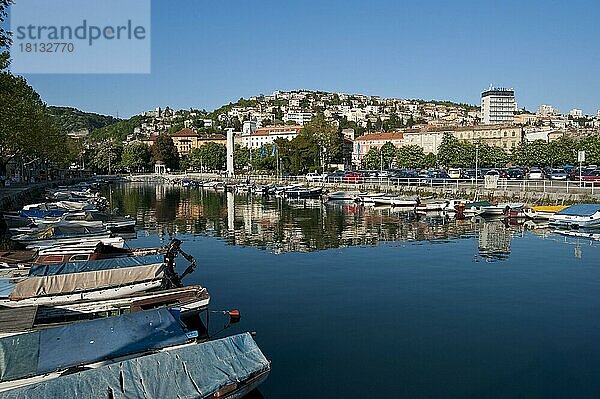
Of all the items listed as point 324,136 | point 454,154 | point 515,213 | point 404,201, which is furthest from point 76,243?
point 454,154

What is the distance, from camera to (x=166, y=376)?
30.9ft

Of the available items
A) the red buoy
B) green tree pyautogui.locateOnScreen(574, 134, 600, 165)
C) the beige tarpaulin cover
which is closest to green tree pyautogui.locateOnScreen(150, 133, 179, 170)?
green tree pyautogui.locateOnScreen(574, 134, 600, 165)

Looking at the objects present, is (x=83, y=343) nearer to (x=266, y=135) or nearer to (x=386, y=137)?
(x=386, y=137)

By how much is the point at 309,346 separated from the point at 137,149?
14283 centimetres

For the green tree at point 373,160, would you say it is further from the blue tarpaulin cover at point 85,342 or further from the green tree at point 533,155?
the blue tarpaulin cover at point 85,342

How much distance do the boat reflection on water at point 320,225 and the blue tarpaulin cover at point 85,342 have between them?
18.6 meters

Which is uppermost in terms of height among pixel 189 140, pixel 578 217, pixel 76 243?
pixel 189 140

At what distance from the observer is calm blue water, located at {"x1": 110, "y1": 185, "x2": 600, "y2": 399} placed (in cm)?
1246

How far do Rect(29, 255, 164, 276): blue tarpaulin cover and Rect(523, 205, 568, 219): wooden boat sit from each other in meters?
31.1

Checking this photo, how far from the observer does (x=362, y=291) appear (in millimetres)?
20562

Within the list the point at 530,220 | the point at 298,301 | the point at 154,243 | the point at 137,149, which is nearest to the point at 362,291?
the point at 298,301

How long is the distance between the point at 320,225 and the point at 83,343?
1237 inches

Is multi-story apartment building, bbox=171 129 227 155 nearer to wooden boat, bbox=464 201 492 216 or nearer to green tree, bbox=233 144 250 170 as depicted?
green tree, bbox=233 144 250 170

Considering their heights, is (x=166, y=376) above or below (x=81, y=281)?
below
